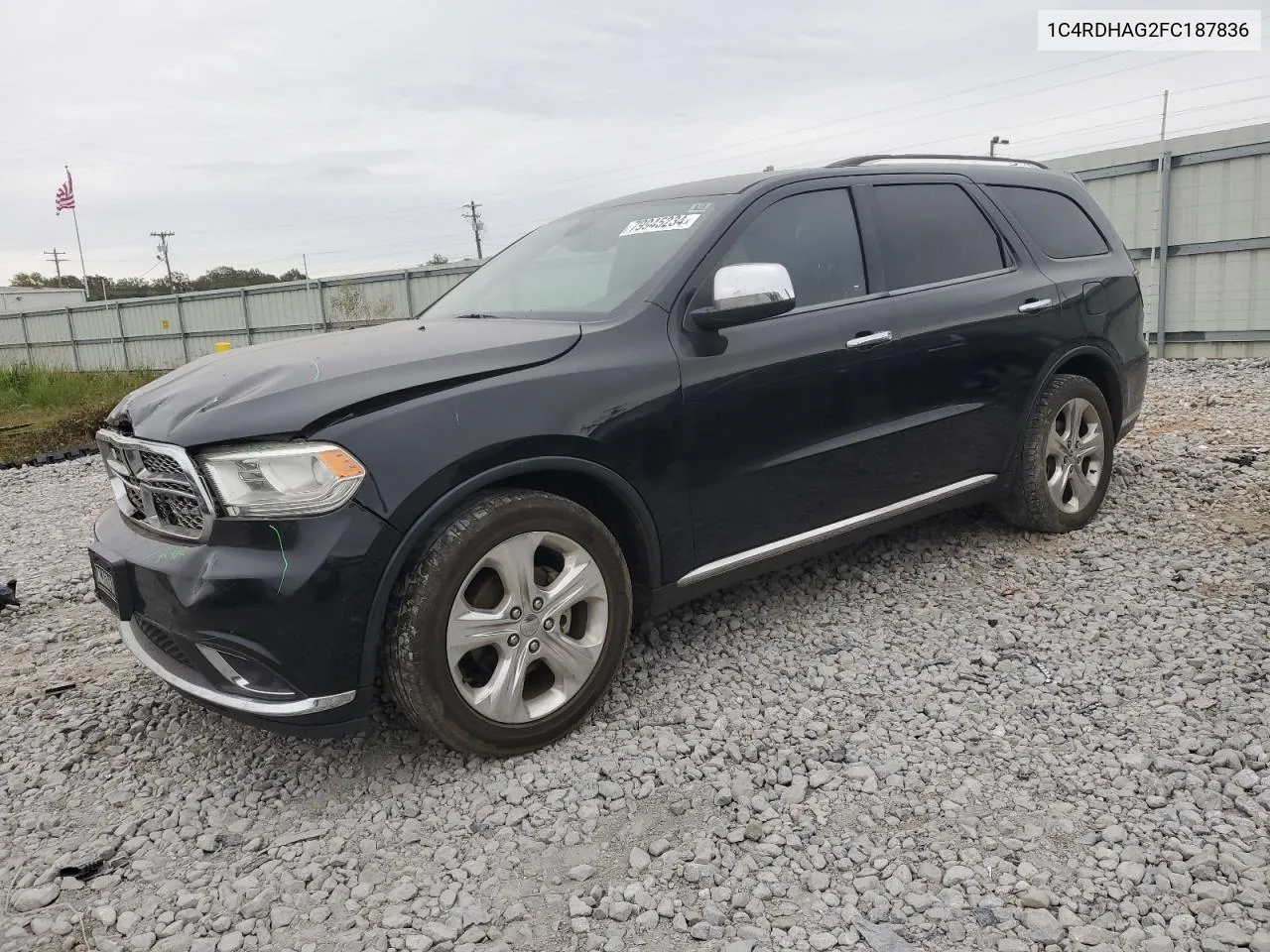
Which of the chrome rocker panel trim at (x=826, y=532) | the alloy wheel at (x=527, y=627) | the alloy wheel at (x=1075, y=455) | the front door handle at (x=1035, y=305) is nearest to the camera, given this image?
the alloy wheel at (x=527, y=627)

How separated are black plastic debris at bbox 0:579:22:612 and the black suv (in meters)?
1.96

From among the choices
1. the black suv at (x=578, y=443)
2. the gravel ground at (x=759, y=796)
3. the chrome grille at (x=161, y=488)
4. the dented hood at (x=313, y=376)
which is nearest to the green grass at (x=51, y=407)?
the gravel ground at (x=759, y=796)

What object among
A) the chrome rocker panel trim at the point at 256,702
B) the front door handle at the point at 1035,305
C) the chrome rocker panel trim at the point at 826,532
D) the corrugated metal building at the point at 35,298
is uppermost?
the corrugated metal building at the point at 35,298

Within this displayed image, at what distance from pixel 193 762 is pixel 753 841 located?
186 cm

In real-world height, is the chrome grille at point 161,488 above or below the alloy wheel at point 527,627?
above

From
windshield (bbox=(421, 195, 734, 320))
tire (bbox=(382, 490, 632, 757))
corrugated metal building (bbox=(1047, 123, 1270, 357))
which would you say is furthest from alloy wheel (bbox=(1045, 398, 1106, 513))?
corrugated metal building (bbox=(1047, 123, 1270, 357))

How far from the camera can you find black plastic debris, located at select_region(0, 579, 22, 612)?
468 centimetres

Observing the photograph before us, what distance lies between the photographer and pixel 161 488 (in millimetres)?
2777

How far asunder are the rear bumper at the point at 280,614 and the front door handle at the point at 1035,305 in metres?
3.14

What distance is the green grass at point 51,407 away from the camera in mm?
10911

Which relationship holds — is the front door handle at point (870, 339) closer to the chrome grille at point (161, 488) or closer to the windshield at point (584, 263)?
the windshield at point (584, 263)

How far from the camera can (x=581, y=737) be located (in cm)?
306

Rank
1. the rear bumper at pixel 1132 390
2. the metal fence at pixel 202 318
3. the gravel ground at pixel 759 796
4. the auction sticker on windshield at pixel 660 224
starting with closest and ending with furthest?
the gravel ground at pixel 759 796
the auction sticker on windshield at pixel 660 224
the rear bumper at pixel 1132 390
the metal fence at pixel 202 318

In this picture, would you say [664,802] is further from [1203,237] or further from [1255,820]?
[1203,237]
